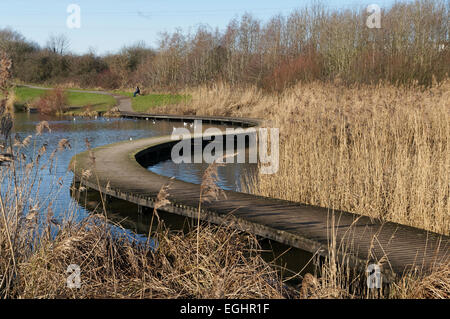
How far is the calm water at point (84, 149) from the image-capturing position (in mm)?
7359

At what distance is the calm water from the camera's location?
7.36 m

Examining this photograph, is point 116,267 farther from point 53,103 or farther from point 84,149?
point 53,103

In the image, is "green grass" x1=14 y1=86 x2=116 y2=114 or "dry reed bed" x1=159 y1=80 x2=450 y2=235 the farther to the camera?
"green grass" x1=14 y1=86 x2=116 y2=114

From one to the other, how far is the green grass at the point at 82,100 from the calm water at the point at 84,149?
5.53 metres

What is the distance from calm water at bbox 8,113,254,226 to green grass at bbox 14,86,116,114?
5529mm

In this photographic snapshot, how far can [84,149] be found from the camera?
1217cm

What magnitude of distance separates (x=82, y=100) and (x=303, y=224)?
87.3ft

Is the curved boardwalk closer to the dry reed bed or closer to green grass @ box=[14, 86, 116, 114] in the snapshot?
the dry reed bed

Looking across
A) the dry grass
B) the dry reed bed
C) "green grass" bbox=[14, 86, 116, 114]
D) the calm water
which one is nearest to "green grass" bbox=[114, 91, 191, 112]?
"green grass" bbox=[14, 86, 116, 114]

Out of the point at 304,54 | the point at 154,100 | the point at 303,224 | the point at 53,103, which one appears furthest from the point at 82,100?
the point at 303,224

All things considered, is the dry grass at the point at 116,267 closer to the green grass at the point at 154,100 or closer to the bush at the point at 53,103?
the green grass at the point at 154,100
